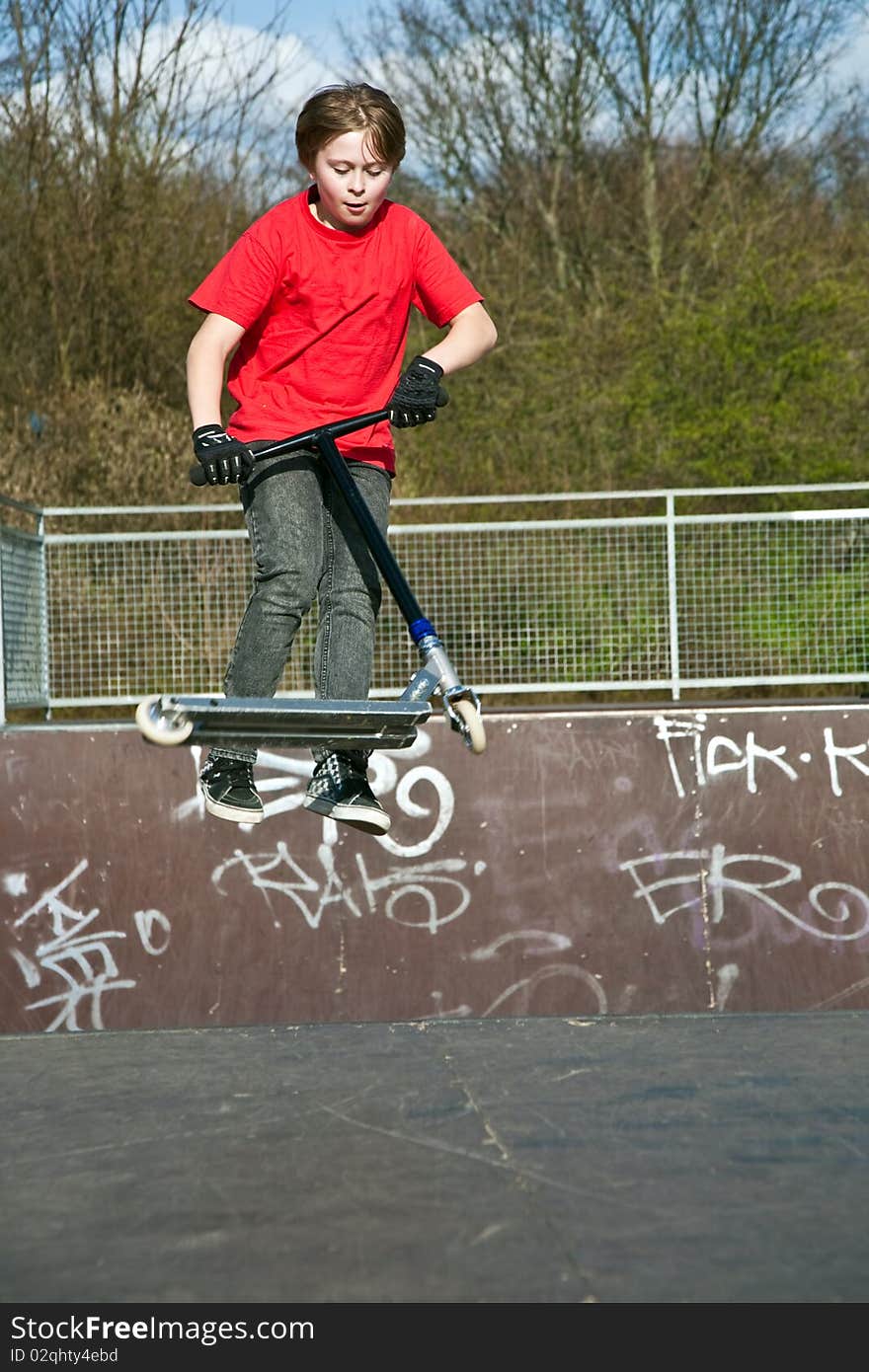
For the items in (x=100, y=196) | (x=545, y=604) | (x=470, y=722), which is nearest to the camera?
(x=470, y=722)

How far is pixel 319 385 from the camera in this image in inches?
162

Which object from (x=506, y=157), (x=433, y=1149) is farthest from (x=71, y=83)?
(x=433, y=1149)

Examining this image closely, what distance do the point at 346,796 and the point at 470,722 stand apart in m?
0.48

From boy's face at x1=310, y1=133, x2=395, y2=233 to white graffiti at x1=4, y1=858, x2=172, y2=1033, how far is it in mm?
4779

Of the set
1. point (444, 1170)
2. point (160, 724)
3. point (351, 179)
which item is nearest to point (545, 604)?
point (351, 179)

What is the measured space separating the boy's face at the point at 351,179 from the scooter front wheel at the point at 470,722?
4.35 ft

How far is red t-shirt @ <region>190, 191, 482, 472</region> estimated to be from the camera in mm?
4078

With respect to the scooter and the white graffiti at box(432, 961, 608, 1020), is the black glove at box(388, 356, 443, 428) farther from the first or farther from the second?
the white graffiti at box(432, 961, 608, 1020)

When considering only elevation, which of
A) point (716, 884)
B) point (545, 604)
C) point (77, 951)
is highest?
point (545, 604)

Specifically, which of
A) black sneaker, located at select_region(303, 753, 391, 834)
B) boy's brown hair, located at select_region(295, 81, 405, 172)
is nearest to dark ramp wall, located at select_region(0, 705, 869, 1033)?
black sneaker, located at select_region(303, 753, 391, 834)

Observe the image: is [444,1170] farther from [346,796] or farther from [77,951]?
[77,951]

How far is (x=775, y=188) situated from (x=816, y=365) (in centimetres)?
675

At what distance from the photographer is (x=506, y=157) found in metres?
20.1

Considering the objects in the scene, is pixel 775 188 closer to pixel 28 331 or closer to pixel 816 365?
pixel 816 365
